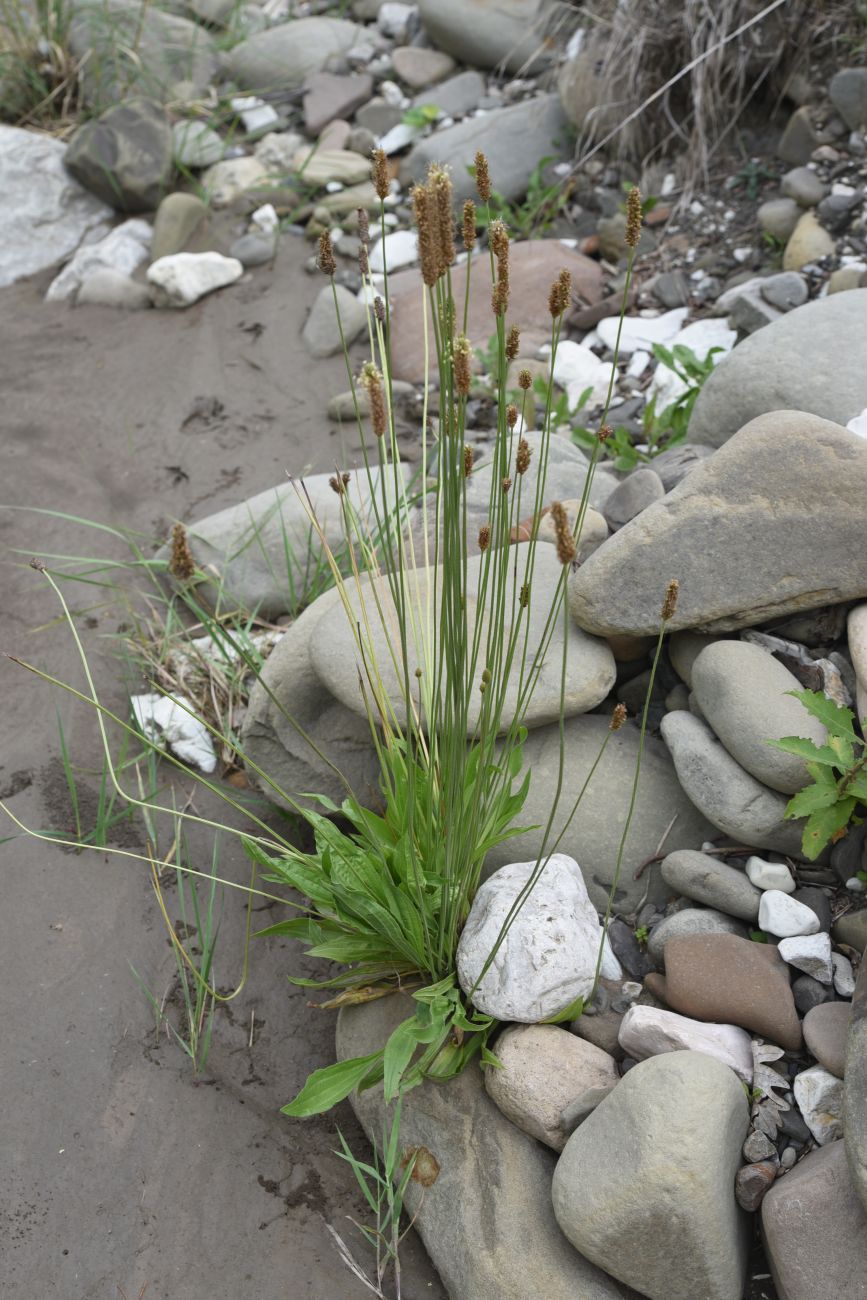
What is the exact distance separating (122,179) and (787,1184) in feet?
17.2

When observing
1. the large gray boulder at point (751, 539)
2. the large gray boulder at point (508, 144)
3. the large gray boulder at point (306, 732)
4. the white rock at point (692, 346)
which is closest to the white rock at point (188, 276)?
the large gray boulder at point (508, 144)

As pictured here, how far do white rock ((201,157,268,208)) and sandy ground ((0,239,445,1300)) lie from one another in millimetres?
2205

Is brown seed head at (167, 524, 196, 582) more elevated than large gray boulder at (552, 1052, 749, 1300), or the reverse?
brown seed head at (167, 524, 196, 582)

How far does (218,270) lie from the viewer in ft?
16.9

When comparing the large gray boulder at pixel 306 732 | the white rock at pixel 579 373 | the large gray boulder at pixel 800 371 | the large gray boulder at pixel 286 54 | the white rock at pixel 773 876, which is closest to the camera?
the white rock at pixel 773 876

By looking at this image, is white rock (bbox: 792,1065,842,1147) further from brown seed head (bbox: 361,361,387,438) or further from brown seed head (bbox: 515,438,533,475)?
brown seed head (bbox: 361,361,387,438)

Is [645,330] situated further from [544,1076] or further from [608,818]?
[544,1076]

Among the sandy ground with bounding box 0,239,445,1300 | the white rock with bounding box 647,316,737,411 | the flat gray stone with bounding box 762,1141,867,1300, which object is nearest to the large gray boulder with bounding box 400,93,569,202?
the white rock with bounding box 647,316,737,411

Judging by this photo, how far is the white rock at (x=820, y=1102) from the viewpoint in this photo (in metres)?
1.98

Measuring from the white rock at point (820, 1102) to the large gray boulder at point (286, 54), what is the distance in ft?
18.9

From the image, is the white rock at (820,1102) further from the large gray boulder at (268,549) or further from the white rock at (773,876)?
the large gray boulder at (268,549)

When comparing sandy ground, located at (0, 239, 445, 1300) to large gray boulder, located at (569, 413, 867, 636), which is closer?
sandy ground, located at (0, 239, 445, 1300)

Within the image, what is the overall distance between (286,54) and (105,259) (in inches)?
71.6

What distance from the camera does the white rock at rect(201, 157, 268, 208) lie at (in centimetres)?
558
